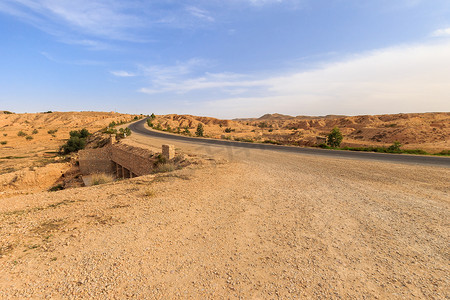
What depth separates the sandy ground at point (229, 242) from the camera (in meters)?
3.08

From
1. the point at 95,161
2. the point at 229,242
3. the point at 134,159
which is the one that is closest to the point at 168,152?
the point at 134,159

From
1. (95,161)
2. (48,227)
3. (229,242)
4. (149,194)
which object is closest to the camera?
(229,242)

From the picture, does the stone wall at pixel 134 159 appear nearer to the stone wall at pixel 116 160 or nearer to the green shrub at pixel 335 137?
the stone wall at pixel 116 160

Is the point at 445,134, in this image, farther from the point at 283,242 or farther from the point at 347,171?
the point at 283,242

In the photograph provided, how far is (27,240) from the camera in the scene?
4277 millimetres

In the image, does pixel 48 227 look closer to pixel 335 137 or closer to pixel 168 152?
pixel 168 152

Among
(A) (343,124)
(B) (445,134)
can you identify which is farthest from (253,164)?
(A) (343,124)

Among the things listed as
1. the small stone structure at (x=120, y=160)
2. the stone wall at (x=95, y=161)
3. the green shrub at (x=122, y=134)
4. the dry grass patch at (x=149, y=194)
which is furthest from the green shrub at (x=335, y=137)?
the green shrub at (x=122, y=134)

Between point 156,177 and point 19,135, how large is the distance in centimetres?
5233

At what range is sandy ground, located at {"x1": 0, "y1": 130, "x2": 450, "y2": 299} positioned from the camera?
3.08 metres

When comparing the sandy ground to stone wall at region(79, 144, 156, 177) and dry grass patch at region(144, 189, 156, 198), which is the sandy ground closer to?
dry grass patch at region(144, 189, 156, 198)

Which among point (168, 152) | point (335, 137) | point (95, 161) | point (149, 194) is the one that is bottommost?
point (95, 161)

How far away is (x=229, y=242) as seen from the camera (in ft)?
13.9

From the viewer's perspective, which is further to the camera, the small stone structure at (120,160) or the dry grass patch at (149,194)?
the small stone structure at (120,160)
